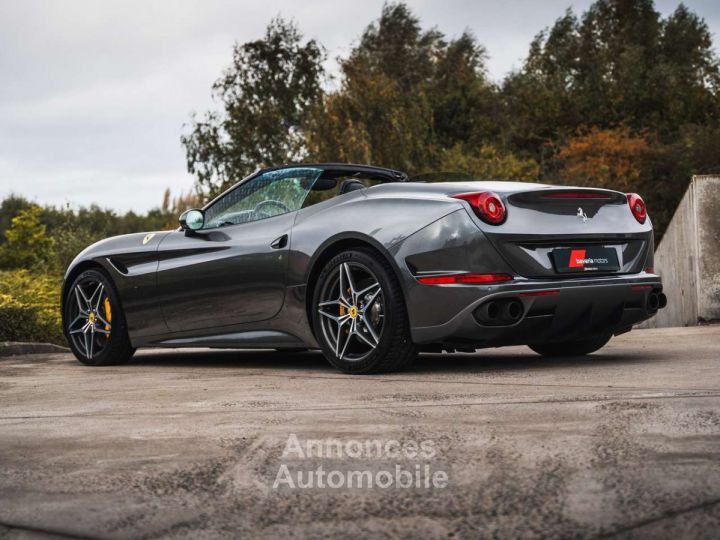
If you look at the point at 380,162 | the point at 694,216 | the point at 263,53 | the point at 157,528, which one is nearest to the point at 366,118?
the point at 380,162

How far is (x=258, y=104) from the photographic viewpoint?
134 ft

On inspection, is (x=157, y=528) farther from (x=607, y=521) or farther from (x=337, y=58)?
(x=337, y=58)

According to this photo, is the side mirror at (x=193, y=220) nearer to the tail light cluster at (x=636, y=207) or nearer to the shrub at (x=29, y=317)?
the tail light cluster at (x=636, y=207)

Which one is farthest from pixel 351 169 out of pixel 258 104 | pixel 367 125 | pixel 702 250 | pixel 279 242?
pixel 258 104

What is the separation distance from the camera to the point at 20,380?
6.34m

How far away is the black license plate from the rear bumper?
74 millimetres

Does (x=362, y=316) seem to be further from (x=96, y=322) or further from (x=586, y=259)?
(x=96, y=322)

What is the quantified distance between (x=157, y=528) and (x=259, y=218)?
4.45m

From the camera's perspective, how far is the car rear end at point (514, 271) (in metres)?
5.38

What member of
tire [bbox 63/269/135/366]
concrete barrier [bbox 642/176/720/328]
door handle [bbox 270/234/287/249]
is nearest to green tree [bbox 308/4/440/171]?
concrete barrier [bbox 642/176/720/328]

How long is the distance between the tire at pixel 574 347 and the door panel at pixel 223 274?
181 centimetres

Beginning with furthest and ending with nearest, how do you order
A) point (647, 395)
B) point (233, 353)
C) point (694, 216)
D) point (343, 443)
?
point (694, 216) < point (233, 353) < point (647, 395) < point (343, 443)

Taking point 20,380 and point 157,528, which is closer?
point 157,528

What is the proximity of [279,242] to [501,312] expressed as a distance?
160 cm
